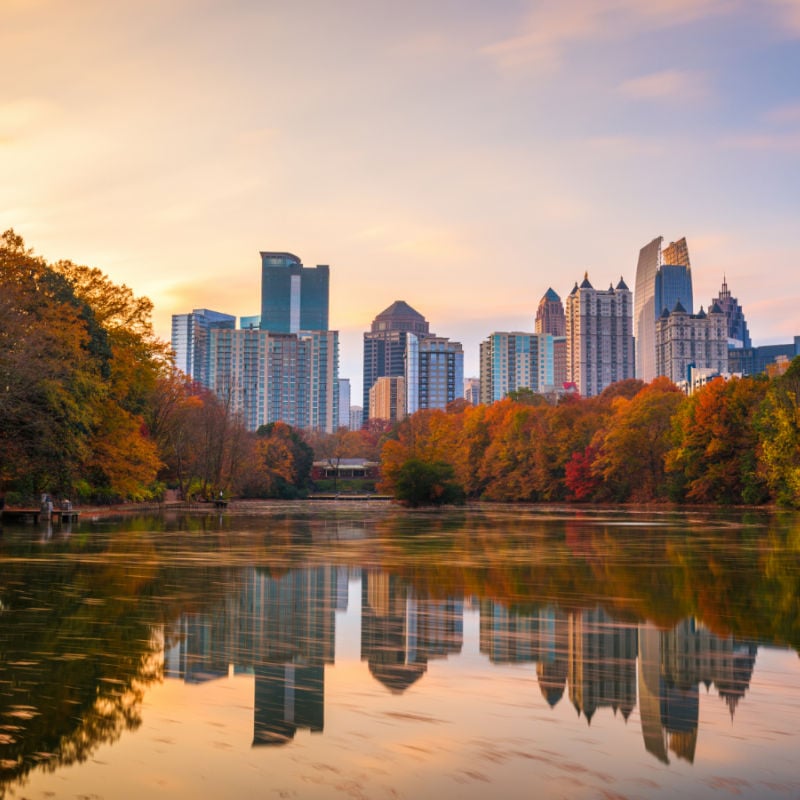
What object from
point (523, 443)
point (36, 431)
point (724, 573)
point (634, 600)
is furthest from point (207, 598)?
point (523, 443)

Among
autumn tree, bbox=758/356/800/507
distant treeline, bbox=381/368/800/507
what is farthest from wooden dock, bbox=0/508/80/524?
autumn tree, bbox=758/356/800/507

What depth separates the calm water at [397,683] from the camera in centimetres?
575

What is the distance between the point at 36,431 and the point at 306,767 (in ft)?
98.1

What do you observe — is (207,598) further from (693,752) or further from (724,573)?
(724,573)

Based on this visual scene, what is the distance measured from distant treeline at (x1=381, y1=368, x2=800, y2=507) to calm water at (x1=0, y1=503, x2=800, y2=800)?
43990 millimetres

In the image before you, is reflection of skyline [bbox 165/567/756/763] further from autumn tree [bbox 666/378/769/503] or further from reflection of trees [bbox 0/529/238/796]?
autumn tree [bbox 666/378/769/503]

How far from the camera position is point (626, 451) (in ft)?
245

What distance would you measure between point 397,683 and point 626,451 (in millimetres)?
68915

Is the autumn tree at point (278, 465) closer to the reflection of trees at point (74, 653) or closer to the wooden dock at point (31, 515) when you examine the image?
the wooden dock at point (31, 515)

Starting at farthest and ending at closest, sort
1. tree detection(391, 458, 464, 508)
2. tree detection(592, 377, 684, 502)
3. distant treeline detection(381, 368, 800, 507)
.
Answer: tree detection(592, 377, 684, 502)
tree detection(391, 458, 464, 508)
distant treeline detection(381, 368, 800, 507)

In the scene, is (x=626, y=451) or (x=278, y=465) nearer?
(x=626, y=451)

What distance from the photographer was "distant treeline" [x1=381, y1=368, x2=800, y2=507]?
58844 millimetres

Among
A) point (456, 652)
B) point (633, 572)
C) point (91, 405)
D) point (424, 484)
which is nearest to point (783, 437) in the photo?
point (424, 484)

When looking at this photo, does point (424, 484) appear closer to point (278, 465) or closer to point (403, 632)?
point (278, 465)
